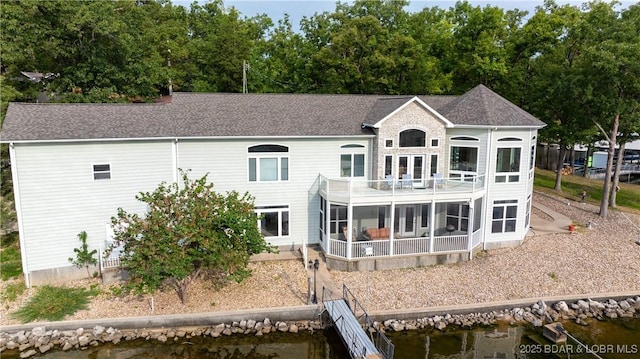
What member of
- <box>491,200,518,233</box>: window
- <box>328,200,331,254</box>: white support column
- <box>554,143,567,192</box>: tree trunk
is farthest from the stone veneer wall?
<box>554,143,567,192</box>: tree trunk

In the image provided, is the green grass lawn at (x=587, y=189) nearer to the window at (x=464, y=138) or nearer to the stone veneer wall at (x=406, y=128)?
the window at (x=464, y=138)

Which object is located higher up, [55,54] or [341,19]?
[341,19]

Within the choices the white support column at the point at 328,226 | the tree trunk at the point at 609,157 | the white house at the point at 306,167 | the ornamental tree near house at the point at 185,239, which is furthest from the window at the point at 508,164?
the ornamental tree near house at the point at 185,239

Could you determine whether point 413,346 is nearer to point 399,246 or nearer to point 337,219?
point 399,246

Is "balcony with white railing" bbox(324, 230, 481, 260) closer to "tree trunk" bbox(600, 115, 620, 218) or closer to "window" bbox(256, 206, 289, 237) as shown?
"window" bbox(256, 206, 289, 237)

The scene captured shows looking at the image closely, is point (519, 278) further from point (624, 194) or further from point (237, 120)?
point (624, 194)

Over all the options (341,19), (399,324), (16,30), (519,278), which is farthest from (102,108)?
(341,19)

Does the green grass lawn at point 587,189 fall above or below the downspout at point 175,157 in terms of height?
below
